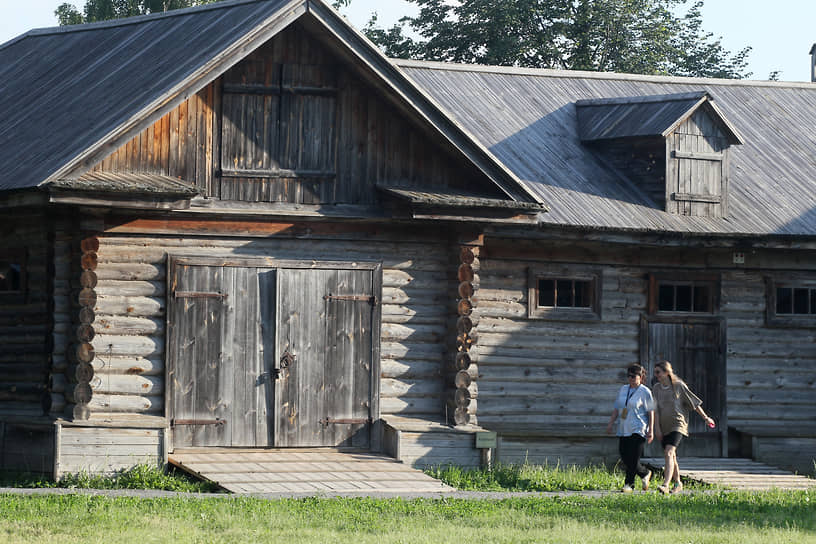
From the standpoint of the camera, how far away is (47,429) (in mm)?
17625

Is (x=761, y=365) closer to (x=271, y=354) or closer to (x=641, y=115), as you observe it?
(x=641, y=115)

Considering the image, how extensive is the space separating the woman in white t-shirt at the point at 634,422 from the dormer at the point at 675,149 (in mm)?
4798

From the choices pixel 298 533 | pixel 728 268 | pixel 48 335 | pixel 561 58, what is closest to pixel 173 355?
pixel 48 335

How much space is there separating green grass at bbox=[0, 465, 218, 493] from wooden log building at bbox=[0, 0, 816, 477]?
201mm

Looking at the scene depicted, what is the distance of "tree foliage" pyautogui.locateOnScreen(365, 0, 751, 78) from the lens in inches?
1513

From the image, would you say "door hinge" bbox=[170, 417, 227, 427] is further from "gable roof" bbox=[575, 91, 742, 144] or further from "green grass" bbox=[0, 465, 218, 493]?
"gable roof" bbox=[575, 91, 742, 144]

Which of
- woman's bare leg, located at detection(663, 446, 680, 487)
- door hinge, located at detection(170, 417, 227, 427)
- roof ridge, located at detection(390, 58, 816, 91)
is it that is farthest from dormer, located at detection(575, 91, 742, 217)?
door hinge, located at detection(170, 417, 227, 427)

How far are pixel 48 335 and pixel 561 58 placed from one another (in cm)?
2382

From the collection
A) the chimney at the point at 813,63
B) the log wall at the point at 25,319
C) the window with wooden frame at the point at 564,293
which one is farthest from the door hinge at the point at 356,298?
the chimney at the point at 813,63

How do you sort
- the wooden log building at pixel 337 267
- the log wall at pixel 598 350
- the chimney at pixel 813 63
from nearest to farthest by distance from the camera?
1. the wooden log building at pixel 337 267
2. the log wall at pixel 598 350
3. the chimney at pixel 813 63

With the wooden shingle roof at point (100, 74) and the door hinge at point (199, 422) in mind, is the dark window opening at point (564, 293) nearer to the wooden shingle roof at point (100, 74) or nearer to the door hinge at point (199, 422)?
the door hinge at point (199, 422)

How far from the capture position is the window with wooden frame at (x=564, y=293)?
21.3 metres

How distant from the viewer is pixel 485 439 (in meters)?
19.2

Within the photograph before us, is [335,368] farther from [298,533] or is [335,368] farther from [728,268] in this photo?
[728,268]
